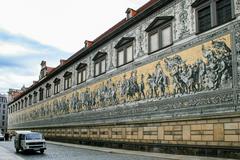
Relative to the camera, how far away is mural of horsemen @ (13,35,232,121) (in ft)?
50.4

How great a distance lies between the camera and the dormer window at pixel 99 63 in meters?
27.7

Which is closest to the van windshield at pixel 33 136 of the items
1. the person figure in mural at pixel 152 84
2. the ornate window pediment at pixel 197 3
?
the person figure in mural at pixel 152 84

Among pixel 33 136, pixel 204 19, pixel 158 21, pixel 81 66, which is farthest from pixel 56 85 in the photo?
pixel 204 19

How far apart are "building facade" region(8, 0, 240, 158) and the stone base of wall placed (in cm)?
5

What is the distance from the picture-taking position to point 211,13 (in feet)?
53.8

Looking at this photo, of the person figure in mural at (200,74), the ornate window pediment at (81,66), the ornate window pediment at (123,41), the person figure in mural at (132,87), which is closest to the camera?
the person figure in mural at (200,74)

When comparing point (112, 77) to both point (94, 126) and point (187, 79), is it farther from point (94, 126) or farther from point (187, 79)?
point (187, 79)

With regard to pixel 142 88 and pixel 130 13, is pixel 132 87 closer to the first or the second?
pixel 142 88

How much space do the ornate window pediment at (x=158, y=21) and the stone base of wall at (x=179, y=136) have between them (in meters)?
6.09

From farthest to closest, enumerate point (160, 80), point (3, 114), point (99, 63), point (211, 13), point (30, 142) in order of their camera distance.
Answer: point (3, 114)
point (99, 63)
point (30, 142)
point (160, 80)
point (211, 13)

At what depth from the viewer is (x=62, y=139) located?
117 ft

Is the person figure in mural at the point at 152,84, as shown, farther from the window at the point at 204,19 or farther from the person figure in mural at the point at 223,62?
the person figure in mural at the point at 223,62

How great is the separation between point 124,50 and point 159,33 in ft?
15.2

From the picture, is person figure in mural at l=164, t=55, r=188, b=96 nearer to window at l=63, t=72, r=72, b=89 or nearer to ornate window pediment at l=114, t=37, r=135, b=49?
ornate window pediment at l=114, t=37, r=135, b=49
